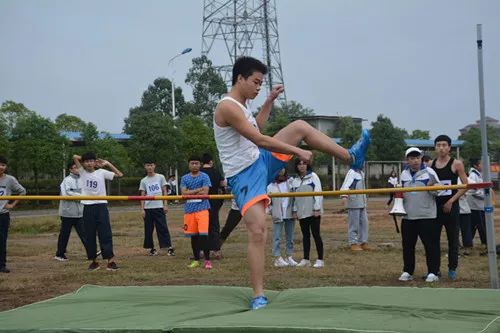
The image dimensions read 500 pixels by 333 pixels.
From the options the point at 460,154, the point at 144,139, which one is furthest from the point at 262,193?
the point at 460,154

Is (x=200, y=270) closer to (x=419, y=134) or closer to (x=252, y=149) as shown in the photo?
(x=252, y=149)

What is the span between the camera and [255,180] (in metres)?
4.74

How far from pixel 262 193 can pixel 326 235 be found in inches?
410

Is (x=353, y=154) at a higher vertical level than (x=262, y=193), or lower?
higher

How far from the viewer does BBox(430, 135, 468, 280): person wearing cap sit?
7.52 meters

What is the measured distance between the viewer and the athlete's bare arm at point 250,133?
4500 mm

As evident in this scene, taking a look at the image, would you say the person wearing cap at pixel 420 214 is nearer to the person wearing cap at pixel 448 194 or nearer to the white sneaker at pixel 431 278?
the white sneaker at pixel 431 278

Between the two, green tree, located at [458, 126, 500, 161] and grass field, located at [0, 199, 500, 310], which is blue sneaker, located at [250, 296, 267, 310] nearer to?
grass field, located at [0, 199, 500, 310]

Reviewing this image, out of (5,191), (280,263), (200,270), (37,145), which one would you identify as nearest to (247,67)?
(200,270)

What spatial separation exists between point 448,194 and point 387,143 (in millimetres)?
36838

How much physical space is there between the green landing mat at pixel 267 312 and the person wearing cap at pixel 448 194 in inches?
107

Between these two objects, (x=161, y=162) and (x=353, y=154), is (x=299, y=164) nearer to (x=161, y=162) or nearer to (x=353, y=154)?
(x=353, y=154)

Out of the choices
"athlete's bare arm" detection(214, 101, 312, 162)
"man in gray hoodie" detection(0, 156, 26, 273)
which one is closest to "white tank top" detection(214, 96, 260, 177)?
"athlete's bare arm" detection(214, 101, 312, 162)

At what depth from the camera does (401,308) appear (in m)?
4.19
